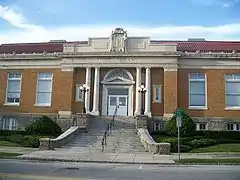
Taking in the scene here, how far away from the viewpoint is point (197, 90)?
1326 inches

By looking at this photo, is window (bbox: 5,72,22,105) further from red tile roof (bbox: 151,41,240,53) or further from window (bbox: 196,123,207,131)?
window (bbox: 196,123,207,131)

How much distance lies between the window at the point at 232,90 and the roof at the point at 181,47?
4.06 m

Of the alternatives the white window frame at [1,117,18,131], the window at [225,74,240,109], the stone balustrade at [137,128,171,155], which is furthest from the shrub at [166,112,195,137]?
the white window frame at [1,117,18,131]

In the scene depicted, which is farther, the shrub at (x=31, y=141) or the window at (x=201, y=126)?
the window at (x=201, y=126)

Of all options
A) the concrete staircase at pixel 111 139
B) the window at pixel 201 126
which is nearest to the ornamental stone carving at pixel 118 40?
the concrete staircase at pixel 111 139

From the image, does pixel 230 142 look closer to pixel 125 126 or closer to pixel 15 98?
pixel 125 126

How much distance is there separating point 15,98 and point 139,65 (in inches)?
565

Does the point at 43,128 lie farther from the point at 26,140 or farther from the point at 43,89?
the point at 43,89

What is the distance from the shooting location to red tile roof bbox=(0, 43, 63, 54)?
3873 cm

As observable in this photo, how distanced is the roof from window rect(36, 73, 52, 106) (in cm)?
379

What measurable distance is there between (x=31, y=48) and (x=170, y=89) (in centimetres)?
1826

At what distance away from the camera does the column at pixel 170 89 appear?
106 feet

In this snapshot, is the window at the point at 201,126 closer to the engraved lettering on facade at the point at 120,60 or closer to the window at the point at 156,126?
the window at the point at 156,126

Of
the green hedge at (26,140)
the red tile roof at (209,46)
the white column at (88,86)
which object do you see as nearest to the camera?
the green hedge at (26,140)
